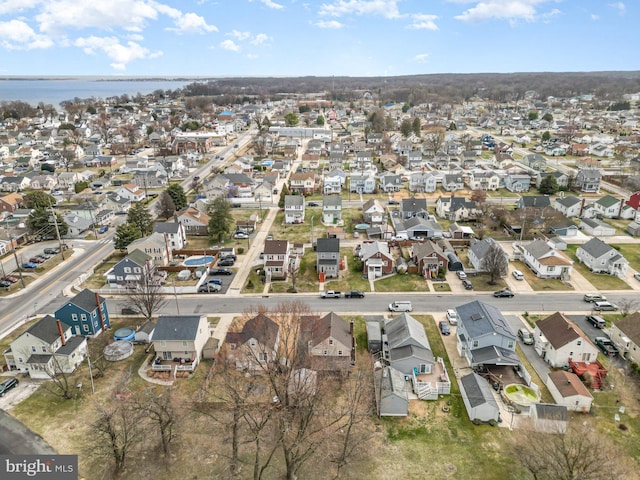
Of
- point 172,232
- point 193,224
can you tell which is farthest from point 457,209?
point 172,232

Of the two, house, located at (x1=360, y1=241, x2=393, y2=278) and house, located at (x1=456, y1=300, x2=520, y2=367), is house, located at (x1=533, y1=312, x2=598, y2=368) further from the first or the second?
house, located at (x1=360, y1=241, x2=393, y2=278)

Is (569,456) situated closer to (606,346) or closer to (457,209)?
(606,346)

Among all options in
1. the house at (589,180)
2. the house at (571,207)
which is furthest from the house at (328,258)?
the house at (589,180)

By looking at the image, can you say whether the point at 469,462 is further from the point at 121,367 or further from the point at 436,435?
the point at 121,367

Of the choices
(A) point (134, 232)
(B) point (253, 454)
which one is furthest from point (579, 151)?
(B) point (253, 454)

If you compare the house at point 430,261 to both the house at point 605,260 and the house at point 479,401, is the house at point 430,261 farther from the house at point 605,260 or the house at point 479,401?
the house at point 479,401
